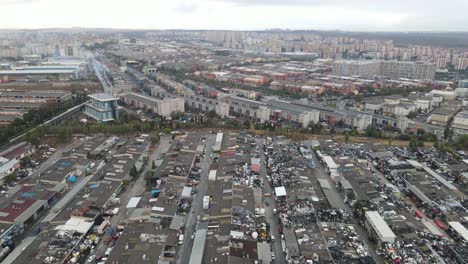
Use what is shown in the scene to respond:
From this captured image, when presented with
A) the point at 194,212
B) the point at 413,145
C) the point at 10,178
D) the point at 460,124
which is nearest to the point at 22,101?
the point at 10,178

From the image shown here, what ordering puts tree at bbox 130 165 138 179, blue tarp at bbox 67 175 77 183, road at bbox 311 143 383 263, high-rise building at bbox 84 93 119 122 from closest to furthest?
road at bbox 311 143 383 263 → blue tarp at bbox 67 175 77 183 → tree at bbox 130 165 138 179 → high-rise building at bbox 84 93 119 122

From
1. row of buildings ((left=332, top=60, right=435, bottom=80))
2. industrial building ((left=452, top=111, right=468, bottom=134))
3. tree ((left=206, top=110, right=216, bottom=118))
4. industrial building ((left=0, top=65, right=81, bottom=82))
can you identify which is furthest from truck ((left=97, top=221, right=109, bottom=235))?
row of buildings ((left=332, top=60, right=435, bottom=80))

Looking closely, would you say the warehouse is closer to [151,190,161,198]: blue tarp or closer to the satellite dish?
the satellite dish

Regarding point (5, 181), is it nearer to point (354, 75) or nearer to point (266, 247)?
point (266, 247)

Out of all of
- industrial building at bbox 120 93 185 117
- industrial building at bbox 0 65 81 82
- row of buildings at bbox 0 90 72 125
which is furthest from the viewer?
industrial building at bbox 0 65 81 82

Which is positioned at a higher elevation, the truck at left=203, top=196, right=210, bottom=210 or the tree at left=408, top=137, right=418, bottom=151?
the tree at left=408, top=137, right=418, bottom=151

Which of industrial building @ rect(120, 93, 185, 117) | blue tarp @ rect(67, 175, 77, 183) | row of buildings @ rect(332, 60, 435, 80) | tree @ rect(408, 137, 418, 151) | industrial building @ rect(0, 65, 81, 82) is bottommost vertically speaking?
blue tarp @ rect(67, 175, 77, 183)

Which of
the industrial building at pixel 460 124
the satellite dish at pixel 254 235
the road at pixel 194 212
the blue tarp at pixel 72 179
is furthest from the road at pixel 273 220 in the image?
the industrial building at pixel 460 124

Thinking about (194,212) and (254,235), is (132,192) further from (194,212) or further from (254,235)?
(254,235)

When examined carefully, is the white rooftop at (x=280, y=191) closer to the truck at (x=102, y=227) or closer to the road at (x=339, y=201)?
the road at (x=339, y=201)
